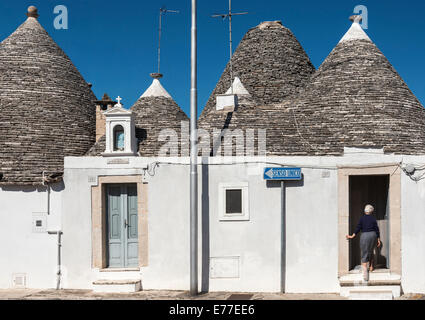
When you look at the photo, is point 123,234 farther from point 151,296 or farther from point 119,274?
point 151,296

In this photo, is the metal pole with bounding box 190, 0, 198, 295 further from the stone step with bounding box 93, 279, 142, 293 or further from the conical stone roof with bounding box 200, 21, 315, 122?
the conical stone roof with bounding box 200, 21, 315, 122

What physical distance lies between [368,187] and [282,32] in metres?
9.02

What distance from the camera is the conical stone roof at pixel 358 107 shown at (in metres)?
13.2

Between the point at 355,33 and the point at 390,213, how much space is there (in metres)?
5.73

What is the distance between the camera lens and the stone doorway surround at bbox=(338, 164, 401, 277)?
488 inches

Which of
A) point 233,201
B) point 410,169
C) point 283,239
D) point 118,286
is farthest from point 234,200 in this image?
point 410,169

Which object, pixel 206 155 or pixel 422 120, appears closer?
pixel 206 155

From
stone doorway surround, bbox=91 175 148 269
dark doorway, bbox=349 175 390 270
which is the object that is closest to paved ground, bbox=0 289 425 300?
stone doorway surround, bbox=91 175 148 269

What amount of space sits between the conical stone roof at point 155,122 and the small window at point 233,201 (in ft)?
4.91

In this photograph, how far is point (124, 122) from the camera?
13.5 metres

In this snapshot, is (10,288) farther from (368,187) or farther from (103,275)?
(368,187)

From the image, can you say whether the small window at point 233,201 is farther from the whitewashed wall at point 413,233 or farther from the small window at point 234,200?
the whitewashed wall at point 413,233

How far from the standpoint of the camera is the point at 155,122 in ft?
47.6
